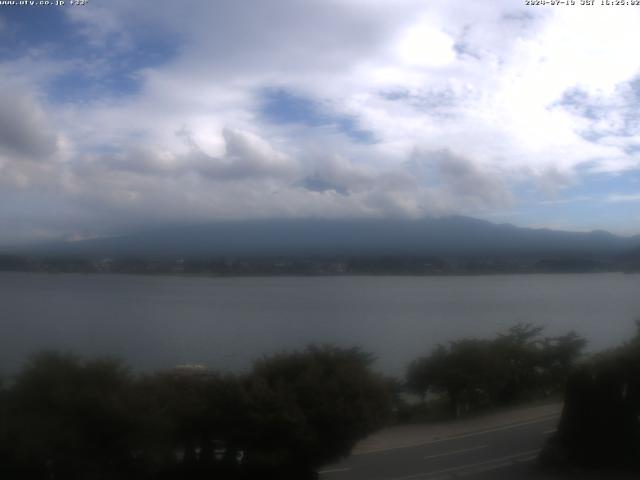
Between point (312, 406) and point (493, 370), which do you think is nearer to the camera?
point (312, 406)

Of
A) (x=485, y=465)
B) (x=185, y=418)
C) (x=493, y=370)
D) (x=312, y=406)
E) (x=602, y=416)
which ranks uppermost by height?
(x=185, y=418)

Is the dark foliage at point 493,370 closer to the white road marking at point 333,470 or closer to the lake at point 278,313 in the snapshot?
the lake at point 278,313

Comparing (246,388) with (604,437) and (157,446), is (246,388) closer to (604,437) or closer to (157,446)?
(157,446)

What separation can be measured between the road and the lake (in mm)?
2215

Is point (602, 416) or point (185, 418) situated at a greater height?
point (185, 418)

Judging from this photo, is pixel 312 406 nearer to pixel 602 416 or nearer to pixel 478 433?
pixel 478 433

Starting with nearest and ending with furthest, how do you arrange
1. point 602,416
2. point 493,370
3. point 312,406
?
point 312,406
point 602,416
point 493,370

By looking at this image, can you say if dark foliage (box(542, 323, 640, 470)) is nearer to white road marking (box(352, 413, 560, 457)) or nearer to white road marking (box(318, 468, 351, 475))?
white road marking (box(352, 413, 560, 457))

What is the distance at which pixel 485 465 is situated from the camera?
850 centimetres

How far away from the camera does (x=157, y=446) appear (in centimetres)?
782

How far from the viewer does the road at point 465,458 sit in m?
8.26

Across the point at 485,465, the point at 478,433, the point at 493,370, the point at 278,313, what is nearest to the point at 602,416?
the point at 478,433

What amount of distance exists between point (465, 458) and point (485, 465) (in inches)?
13.7

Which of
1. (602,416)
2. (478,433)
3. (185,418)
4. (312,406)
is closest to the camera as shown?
(185,418)
